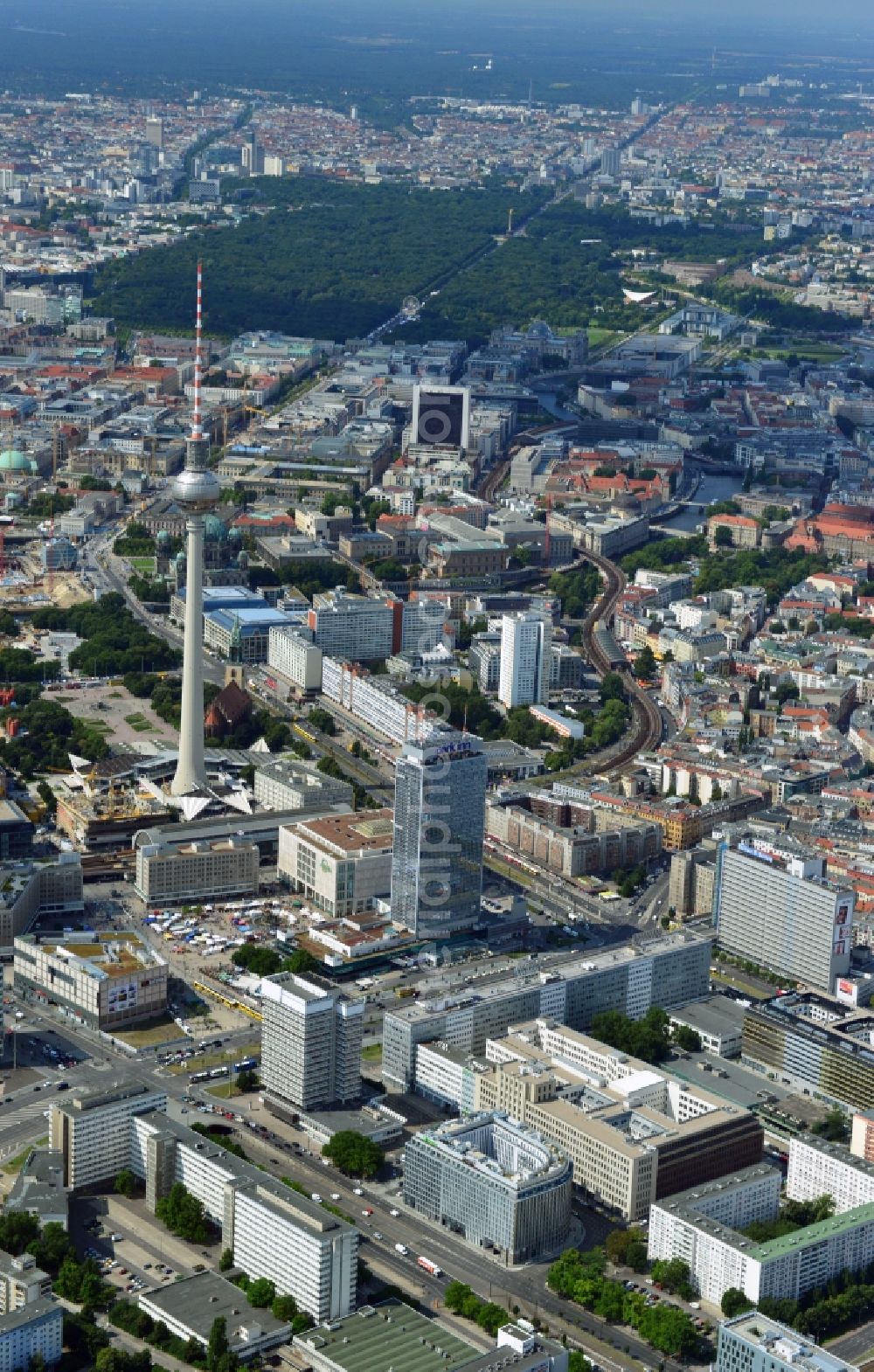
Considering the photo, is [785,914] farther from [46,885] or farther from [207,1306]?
[207,1306]

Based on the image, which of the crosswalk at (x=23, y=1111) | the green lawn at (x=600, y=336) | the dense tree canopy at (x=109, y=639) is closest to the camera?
the crosswalk at (x=23, y=1111)

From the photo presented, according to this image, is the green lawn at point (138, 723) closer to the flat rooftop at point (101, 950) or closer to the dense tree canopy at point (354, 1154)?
the flat rooftop at point (101, 950)

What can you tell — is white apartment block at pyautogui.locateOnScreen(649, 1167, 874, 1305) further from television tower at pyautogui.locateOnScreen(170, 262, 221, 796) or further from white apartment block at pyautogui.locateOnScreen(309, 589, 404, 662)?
white apartment block at pyautogui.locateOnScreen(309, 589, 404, 662)

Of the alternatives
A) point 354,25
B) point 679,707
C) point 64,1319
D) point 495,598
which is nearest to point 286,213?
point 495,598

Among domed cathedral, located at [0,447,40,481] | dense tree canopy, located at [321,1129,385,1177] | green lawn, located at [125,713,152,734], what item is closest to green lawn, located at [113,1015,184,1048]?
dense tree canopy, located at [321,1129,385,1177]

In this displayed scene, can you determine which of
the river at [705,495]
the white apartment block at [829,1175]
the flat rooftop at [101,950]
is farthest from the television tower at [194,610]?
the river at [705,495]

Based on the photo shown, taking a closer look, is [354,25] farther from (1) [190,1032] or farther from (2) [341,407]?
(1) [190,1032]
